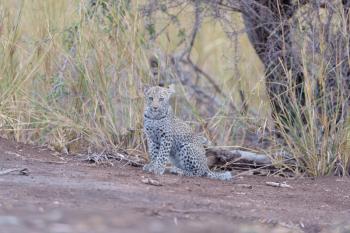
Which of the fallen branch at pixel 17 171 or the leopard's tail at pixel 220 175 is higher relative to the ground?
the fallen branch at pixel 17 171

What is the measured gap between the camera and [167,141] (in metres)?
8.26

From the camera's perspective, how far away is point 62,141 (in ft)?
29.5

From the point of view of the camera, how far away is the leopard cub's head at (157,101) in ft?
27.1

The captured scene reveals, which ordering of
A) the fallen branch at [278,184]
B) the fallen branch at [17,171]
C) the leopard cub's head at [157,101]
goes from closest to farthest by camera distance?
1. the fallen branch at [17,171]
2. the fallen branch at [278,184]
3. the leopard cub's head at [157,101]

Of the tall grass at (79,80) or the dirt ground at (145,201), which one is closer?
the dirt ground at (145,201)

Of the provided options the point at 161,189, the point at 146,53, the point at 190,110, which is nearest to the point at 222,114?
the point at 190,110

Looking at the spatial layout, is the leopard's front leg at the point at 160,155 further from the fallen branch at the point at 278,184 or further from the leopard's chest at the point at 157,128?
the fallen branch at the point at 278,184

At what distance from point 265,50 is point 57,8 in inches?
86.3

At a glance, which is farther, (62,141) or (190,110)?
(190,110)

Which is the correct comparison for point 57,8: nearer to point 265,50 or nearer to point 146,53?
point 146,53

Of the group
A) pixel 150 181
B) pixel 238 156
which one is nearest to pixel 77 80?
→ pixel 238 156

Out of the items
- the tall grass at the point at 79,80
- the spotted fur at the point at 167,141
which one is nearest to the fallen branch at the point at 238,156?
the tall grass at the point at 79,80

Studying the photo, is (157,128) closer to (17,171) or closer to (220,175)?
(220,175)

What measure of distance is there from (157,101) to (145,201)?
189 cm
